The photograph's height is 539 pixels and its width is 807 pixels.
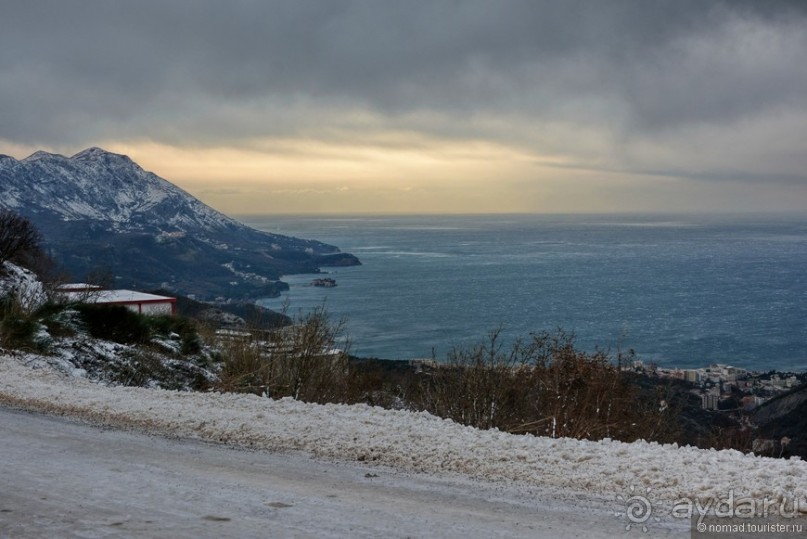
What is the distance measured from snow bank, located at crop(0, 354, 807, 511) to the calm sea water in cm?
851

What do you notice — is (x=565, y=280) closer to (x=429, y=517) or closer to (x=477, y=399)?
(x=477, y=399)

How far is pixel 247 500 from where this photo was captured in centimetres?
482

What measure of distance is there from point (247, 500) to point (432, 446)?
191 centimetres

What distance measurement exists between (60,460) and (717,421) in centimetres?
2056

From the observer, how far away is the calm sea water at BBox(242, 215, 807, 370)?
173 ft

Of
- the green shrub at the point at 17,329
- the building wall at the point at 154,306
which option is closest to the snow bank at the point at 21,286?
the green shrub at the point at 17,329

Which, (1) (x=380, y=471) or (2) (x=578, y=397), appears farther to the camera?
(2) (x=578, y=397)

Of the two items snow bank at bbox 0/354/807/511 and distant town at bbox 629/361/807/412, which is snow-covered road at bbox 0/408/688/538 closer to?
snow bank at bbox 0/354/807/511

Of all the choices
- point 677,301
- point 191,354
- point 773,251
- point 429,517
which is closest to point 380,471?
point 429,517

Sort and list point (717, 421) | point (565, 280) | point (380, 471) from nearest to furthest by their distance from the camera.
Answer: point (380, 471)
point (717, 421)
point (565, 280)

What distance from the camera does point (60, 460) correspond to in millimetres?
5875

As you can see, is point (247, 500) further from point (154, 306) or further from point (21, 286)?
point (154, 306)

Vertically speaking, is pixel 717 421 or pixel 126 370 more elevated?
pixel 126 370

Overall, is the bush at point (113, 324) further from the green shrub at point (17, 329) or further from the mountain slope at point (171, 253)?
the mountain slope at point (171, 253)
